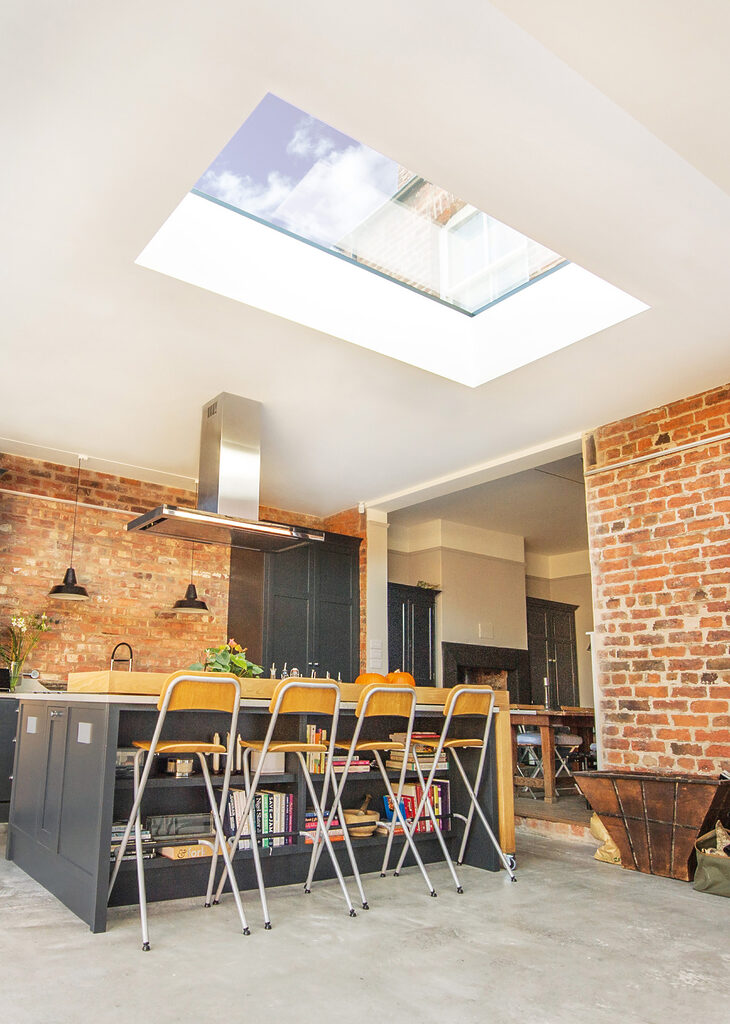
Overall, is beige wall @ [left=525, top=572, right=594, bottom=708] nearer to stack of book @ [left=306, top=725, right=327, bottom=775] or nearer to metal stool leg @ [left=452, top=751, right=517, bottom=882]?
metal stool leg @ [left=452, top=751, right=517, bottom=882]

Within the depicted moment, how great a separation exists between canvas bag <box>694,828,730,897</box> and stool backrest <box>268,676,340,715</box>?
220 centimetres

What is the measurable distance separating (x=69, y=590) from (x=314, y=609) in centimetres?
250

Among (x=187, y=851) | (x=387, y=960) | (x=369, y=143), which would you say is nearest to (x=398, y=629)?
(x=187, y=851)

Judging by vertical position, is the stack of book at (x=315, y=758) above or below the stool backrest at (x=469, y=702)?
below

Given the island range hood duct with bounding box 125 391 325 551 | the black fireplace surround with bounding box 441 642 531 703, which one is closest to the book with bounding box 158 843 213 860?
the island range hood duct with bounding box 125 391 325 551

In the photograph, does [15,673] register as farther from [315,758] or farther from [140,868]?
[140,868]

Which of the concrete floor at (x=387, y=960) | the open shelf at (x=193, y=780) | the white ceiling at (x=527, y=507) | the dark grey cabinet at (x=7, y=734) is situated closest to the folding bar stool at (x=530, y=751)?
the white ceiling at (x=527, y=507)

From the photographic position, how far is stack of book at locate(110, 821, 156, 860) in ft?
10.8

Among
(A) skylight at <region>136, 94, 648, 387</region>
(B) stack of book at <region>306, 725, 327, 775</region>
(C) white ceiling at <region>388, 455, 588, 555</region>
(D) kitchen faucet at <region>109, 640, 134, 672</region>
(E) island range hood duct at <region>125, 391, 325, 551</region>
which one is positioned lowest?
(B) stack of book at <region>306, 725, 327, 775</region>

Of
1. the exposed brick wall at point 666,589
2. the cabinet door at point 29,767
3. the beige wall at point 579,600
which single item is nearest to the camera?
the cabinet door at point 29,767

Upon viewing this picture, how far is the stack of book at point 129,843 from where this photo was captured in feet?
10.8

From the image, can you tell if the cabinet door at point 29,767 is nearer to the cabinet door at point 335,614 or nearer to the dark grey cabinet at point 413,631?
the cabinet door at point 335,614

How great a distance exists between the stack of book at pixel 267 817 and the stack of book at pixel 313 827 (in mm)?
90

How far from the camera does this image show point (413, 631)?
8625 mm
